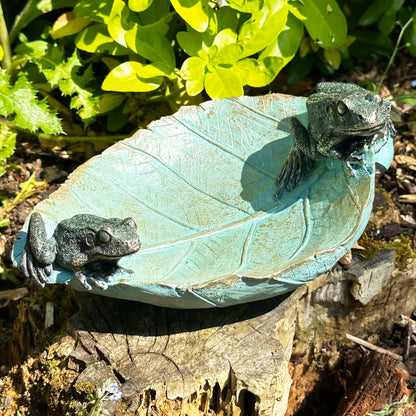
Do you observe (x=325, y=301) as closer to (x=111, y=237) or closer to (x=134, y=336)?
(x=134, y=336)

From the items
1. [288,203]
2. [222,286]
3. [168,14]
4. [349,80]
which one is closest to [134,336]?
[222,286]

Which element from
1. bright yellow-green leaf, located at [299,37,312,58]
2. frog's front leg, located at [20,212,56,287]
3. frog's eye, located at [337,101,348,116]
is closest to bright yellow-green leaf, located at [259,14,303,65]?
bright yellow-green leaf, located at [299,37,312,58]

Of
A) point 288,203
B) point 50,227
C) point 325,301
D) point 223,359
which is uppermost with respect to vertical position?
point 50,227

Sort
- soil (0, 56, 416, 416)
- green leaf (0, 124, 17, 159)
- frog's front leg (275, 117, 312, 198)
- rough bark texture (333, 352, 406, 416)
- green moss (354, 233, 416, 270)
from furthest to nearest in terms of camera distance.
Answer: green leaf (0, 124, 17, 159) → green moss (354, 233, 416, 270) → soil (0, 56, 416, 416) → rough bark texture (333, 352, 406, 416) → frog's front leg (275, 117, 312, 198)

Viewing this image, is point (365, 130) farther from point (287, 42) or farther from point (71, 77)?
point (71, 77)

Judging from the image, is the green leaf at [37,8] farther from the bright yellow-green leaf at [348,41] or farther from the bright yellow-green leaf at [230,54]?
the bright yellow-green leaf at [348,41]

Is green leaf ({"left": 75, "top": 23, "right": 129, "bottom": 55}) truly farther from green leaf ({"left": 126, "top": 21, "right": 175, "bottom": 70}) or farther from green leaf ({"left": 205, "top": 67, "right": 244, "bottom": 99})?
green leaf ({"left": 205, "top": 67, "right": 244, "bottom": 99})

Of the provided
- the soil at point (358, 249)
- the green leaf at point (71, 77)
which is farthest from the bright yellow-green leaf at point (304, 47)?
the green leaf at point (71, 77)
